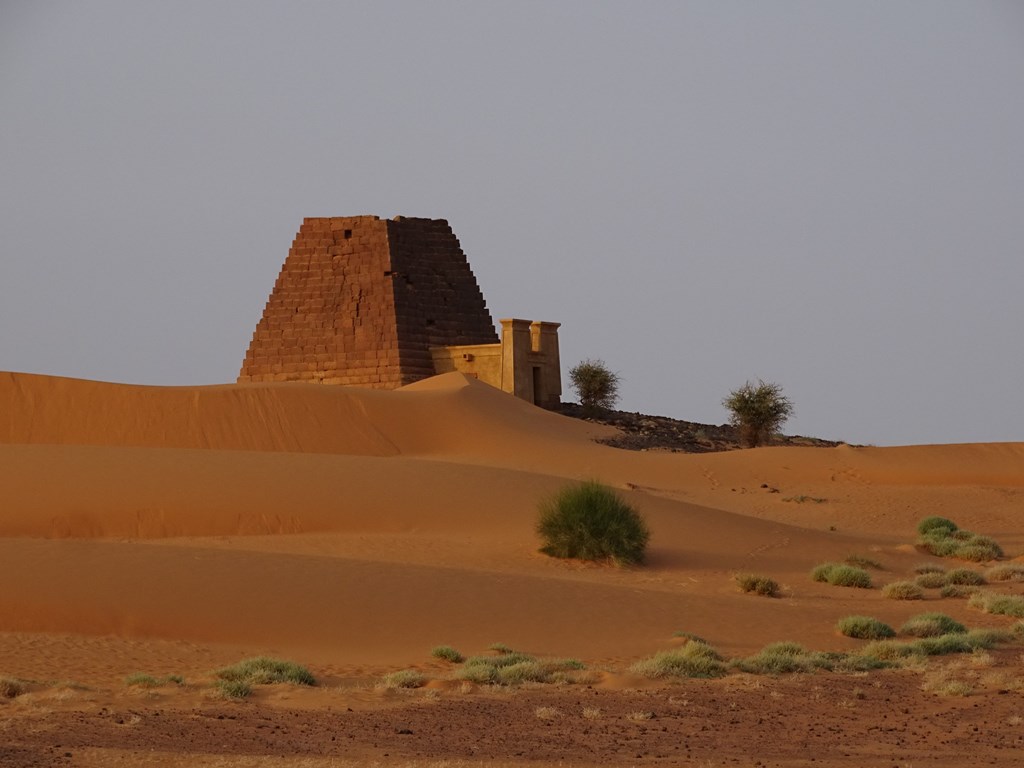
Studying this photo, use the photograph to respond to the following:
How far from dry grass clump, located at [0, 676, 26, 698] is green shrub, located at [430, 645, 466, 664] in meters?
4.31

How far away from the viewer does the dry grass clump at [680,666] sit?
14172 mm

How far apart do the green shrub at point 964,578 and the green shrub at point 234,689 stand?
12.9 m

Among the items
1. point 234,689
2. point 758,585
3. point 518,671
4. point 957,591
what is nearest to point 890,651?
point 518,671

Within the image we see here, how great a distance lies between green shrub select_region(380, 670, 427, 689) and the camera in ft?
43.3

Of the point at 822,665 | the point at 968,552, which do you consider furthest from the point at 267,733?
the point at 968,552

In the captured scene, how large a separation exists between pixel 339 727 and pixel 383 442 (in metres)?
26.1

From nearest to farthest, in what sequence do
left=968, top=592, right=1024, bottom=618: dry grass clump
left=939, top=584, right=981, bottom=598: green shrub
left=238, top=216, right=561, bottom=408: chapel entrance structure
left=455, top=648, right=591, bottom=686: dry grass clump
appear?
1. left=455, top=648, right=591, bottom=686: dry grass clump
2. left=968, top=592, right=1024, bottom=618: dry grass clump
3. left=939, top=584, right=981, bottom=598: green shrub
4. left=238, top=216, right=561, bottom=408: chapel entrance structure

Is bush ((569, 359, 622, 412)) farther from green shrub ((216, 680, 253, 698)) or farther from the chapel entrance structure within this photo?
green shrub ((216, 680, 253, 698))

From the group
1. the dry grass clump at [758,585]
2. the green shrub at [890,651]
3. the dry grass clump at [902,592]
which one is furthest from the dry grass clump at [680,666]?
the dry grass clump at [902,592]

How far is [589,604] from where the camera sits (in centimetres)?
1802

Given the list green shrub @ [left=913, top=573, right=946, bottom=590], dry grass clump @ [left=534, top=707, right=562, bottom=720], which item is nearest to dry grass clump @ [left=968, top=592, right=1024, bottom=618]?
green shrub @ [left=913, top=573, right=946, bottom=590]

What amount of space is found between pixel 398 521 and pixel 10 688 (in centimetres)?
1281

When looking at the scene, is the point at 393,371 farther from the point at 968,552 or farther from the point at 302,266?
the point at 968,552

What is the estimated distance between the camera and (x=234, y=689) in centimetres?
1248
